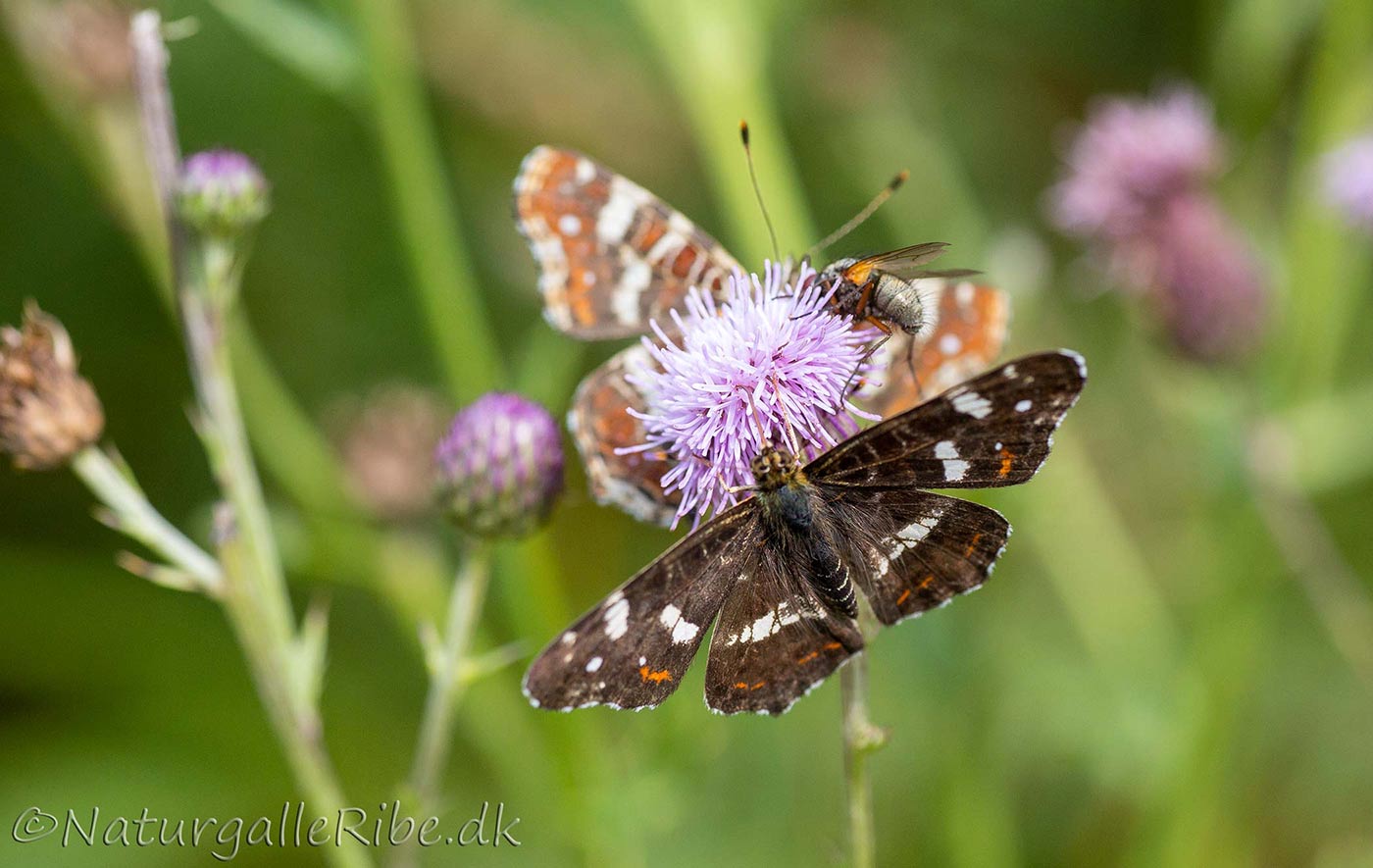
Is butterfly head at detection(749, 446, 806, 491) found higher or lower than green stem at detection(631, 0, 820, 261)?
lower

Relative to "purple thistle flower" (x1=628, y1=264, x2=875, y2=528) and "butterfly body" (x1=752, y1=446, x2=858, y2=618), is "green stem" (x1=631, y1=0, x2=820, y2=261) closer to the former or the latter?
"purple thistle flower" (x1=628, y1=264, x2=875, y2=528)

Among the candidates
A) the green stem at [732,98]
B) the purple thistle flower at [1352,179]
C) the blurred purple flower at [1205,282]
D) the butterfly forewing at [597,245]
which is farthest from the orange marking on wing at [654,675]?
the purple thistle flower at [1352,179]

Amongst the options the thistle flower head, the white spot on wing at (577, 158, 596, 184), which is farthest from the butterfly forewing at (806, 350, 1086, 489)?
the thistle flower head

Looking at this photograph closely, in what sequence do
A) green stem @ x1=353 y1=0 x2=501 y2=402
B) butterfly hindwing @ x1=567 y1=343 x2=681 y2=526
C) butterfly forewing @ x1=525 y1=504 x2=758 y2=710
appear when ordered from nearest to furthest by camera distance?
butterfly forewing @ x1=525 y1=504 x2=758 y2=710 < butterfly hindwing @ x1=567 y1=343 x2=681 y2=526 < green stem @ x1=353 y1=0 x2=501 y2=402

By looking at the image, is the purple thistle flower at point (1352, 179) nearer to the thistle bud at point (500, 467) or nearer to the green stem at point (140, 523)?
the thistle bud at point (500, 467)

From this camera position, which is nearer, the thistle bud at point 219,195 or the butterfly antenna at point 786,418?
the butterfly antenna at point 786,418

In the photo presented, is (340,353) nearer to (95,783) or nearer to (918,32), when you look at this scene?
(95,783)
